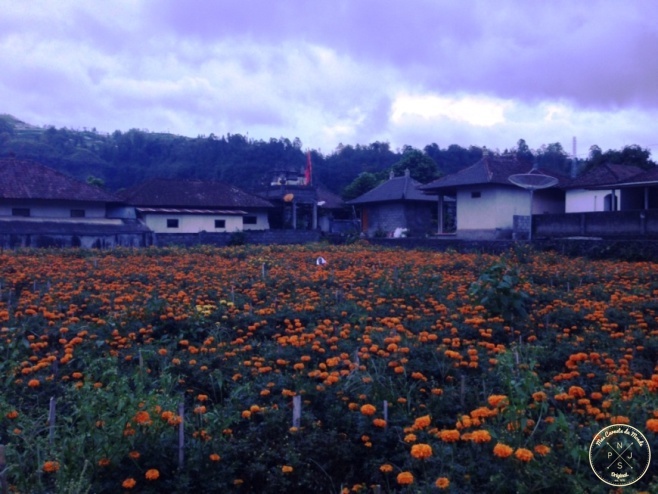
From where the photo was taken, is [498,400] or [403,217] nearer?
[498,400]

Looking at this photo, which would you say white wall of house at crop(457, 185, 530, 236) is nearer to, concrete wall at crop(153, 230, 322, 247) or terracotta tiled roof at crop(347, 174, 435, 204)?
terracotta tiled roof at crop(347, 174, 435, 204)

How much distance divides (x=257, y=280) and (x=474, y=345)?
592 centimetres

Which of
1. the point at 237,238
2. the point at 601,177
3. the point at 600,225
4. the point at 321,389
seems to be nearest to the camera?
the point at 321,389

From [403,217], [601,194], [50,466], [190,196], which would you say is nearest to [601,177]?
[601,194]

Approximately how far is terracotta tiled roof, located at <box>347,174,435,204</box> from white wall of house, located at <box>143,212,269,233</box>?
24.9 feet

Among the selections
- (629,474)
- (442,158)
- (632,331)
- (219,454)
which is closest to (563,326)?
(632,331)

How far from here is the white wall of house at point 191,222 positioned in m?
35.6

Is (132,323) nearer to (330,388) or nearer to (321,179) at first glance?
(330,388)

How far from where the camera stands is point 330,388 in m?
5.18

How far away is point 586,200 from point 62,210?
24.7 meters

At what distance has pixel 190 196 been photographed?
38.2 meters

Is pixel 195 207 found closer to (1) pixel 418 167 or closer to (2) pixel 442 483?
(1) pixel 418 167

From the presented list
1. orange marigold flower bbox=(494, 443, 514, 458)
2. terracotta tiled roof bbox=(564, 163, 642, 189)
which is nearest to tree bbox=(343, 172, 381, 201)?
terracotta tiled roof bbox=(564, 163, 642, 189)

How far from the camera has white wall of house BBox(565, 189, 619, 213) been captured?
30.0m
